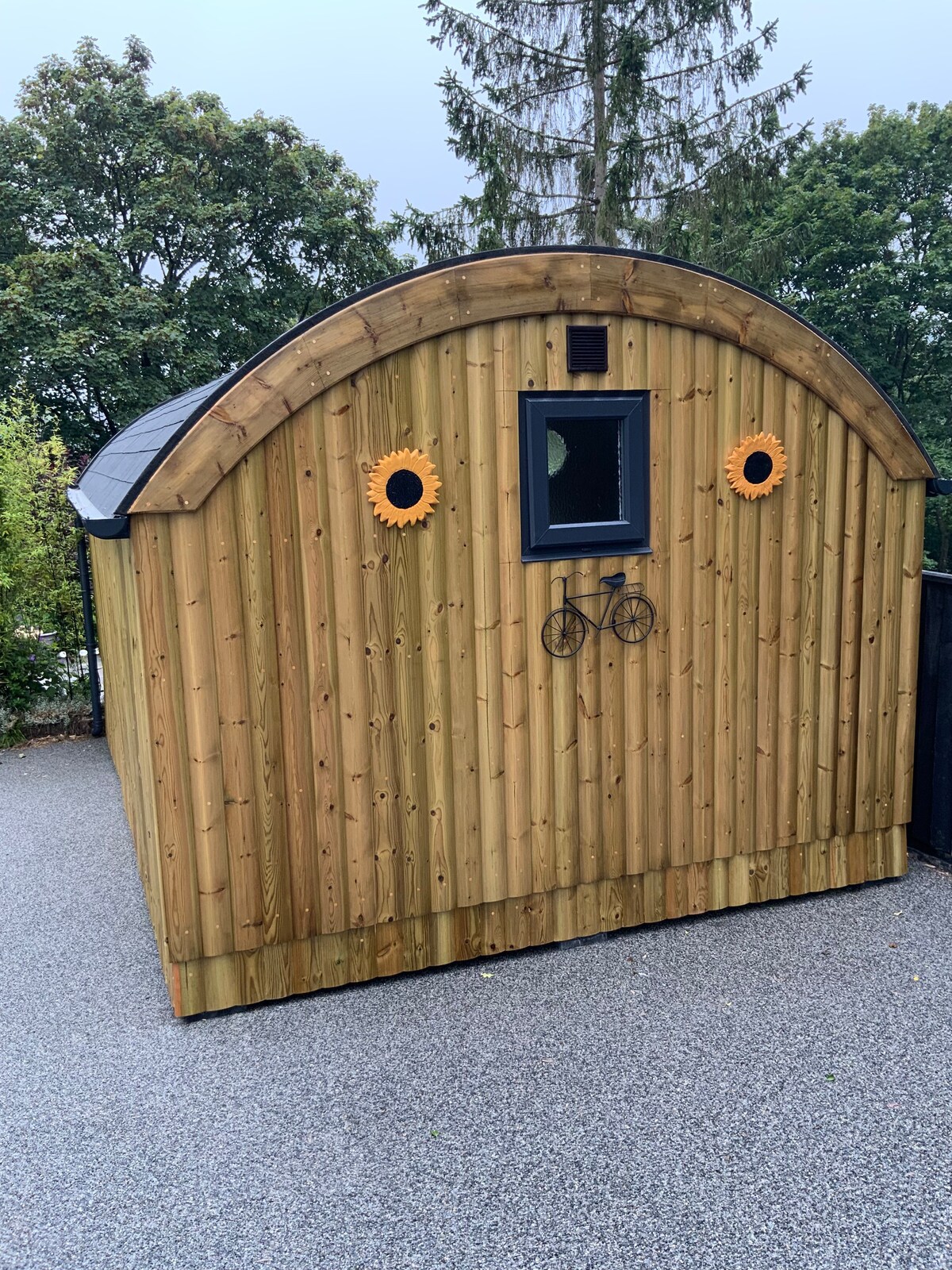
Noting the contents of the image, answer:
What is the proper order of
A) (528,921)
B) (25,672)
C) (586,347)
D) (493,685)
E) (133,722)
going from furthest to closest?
(25,672)
(133,722)
(528,921)
(493,685)
(586,347)

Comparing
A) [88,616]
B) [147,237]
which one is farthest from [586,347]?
[147,237]

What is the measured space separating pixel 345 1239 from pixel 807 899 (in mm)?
3001

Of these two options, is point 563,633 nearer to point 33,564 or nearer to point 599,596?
point 599,596

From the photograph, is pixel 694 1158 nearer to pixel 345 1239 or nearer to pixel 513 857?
pixel 345 1239

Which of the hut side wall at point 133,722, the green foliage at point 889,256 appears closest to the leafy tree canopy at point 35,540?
the hut side wall at point 133,722

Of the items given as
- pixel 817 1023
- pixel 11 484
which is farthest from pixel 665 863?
pixel 11 484

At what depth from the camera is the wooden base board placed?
380 cm

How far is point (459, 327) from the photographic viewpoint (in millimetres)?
3691

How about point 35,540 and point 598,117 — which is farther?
point 598,117

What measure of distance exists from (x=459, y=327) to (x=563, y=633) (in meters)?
1.34

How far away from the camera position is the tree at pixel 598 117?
47.6ft

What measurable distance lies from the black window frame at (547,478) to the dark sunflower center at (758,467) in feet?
1.72

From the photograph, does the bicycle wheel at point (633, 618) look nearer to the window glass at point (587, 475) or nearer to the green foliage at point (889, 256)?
the window glass at point (587, 475)

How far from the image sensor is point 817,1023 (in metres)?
3.57
